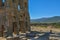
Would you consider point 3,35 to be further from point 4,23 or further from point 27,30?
point 27,30

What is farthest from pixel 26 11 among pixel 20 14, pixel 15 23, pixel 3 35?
pixel 3 35

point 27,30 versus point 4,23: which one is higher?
point 4,23

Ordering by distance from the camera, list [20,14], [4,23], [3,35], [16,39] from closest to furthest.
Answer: [16,39]
[3,35]
[4,23]
[20,14]

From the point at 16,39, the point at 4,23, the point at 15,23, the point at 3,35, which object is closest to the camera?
the point at 16,39

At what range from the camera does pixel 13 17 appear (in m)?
24.4

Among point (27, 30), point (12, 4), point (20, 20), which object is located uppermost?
point (12, 4)

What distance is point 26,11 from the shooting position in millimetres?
28859

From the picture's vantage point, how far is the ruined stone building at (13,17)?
22328mm

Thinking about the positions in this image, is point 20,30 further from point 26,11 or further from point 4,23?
point 4,23

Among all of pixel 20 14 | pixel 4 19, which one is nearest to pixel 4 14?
pixel 4 19

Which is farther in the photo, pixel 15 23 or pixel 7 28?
pixel 15 23

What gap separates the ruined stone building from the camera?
22.3m

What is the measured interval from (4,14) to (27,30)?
706cm

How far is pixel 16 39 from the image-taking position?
1591cm
